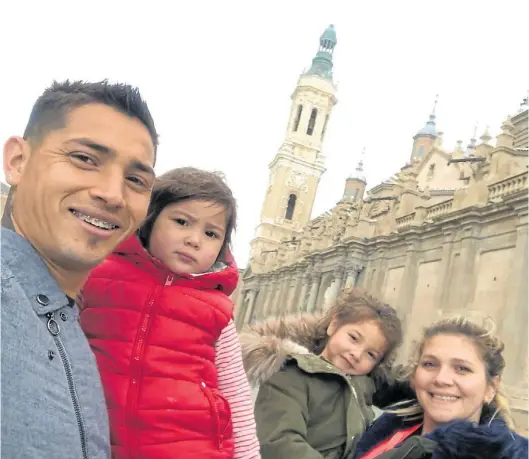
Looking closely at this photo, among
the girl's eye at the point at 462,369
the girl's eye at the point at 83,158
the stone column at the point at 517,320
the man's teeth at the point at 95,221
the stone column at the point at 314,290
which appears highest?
the stone column at the point at 314,290

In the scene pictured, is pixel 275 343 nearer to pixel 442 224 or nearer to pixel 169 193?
pixel 169 193

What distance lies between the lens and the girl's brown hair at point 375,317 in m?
3.16

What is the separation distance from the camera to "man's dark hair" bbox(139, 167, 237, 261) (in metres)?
2.52

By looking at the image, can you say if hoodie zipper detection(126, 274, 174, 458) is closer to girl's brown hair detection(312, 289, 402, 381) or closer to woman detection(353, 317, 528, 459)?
woman detection(353, 317, 528, 459)

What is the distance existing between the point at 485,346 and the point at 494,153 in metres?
18.3

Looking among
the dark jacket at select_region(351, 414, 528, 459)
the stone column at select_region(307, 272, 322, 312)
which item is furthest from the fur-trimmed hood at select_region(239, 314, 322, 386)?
the stone column at select_region(307, 272, 322, 312)

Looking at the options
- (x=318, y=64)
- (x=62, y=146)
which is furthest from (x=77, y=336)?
(x=318, y=64)

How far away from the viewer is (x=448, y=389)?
244cm

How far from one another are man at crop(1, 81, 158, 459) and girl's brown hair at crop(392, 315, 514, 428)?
170 cm

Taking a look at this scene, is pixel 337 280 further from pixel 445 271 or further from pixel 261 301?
pixel 261 301

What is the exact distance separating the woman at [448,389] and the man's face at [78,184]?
1473 mm

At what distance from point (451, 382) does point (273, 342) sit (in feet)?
3.19

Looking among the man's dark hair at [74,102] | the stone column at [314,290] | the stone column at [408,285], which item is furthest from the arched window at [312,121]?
the man's dark hair at [74,102]

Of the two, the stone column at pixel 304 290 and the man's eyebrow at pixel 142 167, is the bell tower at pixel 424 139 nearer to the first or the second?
the stone column at pixel 304 290
